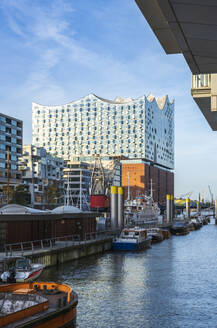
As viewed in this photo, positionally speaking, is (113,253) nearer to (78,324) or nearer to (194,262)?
(194,262)

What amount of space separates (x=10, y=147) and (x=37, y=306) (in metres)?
127

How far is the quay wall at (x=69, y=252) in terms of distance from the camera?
37.7 meters

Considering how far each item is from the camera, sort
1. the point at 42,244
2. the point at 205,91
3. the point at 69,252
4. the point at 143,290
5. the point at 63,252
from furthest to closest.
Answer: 1. the point at 69,252
2. the point at 63,252
3. the point at 42,244
4. the point at 143,290
5. the point at 205,91

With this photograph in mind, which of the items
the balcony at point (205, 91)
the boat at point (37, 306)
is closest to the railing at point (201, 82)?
the balcony at point (205, 91)

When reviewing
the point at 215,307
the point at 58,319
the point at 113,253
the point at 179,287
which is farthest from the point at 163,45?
the point at 113,253

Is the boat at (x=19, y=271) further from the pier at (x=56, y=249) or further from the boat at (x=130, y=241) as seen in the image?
the boat at (x=130, y=241)

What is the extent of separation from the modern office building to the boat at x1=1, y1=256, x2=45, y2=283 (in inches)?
3952

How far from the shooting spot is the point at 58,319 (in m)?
18.2

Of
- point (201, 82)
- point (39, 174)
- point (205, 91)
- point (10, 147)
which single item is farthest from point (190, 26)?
point (39, 174)

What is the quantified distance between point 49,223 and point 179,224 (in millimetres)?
60915

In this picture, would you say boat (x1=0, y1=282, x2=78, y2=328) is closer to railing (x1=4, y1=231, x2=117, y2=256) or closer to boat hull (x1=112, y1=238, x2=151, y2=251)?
railing (x1=4, y1=231, x2=117, y2=256)

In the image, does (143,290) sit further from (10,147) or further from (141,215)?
(10,147)

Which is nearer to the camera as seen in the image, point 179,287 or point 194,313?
point 194,313

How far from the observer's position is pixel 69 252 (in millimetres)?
44250
